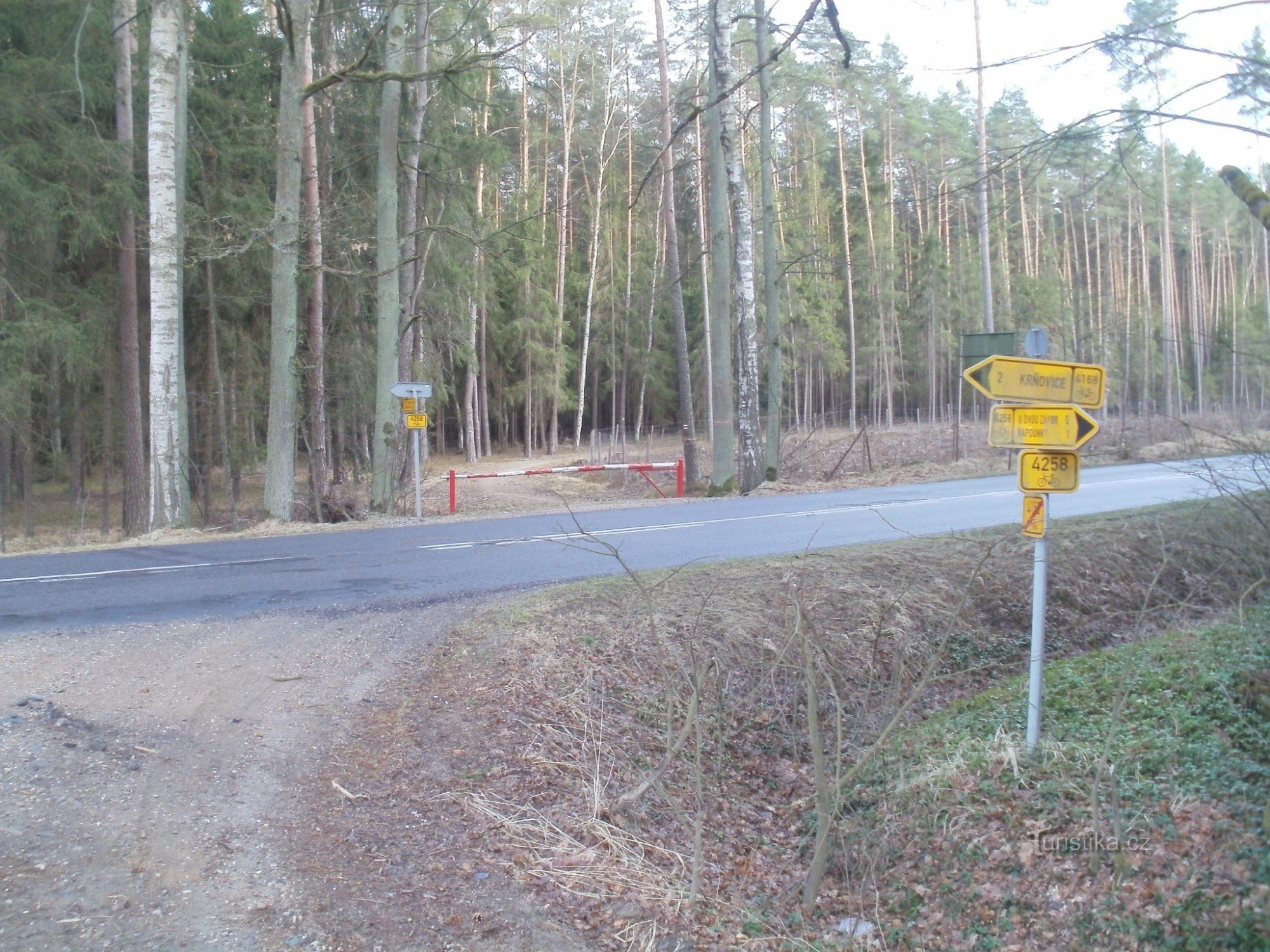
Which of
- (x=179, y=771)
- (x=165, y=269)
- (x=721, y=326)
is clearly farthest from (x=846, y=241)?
(x=179, y=771)

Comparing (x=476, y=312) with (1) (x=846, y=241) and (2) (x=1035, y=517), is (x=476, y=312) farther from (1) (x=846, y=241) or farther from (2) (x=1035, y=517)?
(2) (x=1035, y=517)

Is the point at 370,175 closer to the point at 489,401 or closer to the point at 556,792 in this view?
the point at 556,792

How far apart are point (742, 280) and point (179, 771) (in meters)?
16.2

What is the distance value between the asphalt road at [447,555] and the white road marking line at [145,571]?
39 millimetres

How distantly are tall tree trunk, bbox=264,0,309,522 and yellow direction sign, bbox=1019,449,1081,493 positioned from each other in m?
14.1

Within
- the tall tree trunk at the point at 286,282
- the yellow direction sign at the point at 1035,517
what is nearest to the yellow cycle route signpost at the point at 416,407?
the tall tree trunk at the point at 286,282

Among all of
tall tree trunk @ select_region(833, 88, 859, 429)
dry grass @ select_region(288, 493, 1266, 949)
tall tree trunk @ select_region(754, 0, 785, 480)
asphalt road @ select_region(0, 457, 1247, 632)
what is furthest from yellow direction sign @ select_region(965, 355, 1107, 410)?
tall tree trunk @ select_region(833, 88, 859, 429)

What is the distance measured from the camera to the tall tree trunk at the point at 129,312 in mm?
19062

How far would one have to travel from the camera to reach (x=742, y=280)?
1989 centimetres

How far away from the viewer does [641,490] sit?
89.6 feet

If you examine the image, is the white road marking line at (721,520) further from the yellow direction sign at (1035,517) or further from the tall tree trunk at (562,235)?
the tall tree trunk at (562,235)

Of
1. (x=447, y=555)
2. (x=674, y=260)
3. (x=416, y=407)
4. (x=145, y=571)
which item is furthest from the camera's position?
(x=674, y=260)

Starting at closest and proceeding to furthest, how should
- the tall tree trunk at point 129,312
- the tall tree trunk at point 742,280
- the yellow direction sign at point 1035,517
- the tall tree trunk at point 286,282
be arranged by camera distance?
the yellow direction sign at point 1035,517 → the tall tree trunk at point 286,282 → the tall tree trunk at point 742,280 → the tall tree trunk at point 129,312

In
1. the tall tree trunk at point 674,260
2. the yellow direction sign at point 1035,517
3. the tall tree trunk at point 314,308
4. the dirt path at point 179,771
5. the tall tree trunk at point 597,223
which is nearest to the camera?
the dirt path at point 179,771
